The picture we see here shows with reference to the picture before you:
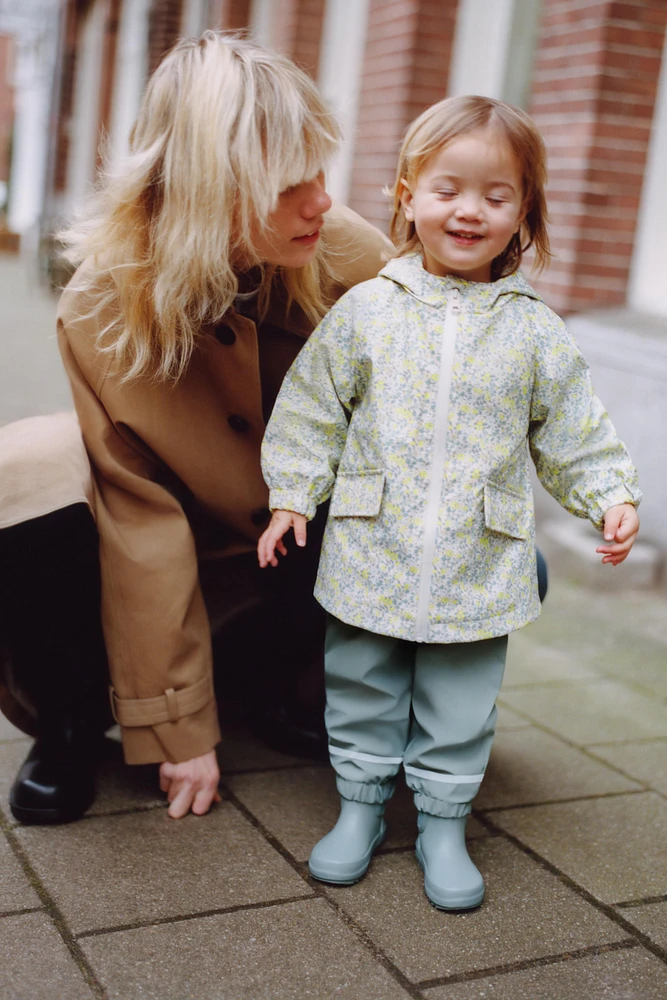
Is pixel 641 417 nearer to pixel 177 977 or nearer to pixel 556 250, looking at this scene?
pixel 556 250

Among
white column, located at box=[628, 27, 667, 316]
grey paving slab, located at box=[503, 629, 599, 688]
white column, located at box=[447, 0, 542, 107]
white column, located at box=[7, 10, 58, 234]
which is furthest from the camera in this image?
white column, located at box=[7, 10, 58, 234]

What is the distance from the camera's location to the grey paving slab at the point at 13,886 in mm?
1939

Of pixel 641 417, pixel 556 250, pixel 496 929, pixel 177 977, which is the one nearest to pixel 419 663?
pixel 496 929

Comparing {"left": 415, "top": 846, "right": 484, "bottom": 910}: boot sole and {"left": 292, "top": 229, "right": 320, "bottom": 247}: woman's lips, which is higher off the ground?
{"left": 292, "top": 229, "right": 320, "bottom": 247}: woman's lips

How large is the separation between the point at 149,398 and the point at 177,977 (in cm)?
107

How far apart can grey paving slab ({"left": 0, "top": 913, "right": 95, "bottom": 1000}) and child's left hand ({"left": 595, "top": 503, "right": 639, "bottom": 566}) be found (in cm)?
109

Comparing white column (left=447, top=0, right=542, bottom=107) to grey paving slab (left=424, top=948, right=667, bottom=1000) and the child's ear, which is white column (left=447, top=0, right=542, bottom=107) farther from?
grey paving slab (left=424, top=948, right=667, bottom=1000)

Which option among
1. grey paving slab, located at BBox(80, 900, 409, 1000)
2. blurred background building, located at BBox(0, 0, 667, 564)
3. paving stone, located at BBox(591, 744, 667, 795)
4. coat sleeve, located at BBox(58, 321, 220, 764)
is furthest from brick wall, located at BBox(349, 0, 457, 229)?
grey paving slab, located at BBox(80, 900, 409, 1000)

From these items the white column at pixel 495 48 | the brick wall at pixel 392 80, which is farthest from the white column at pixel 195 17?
the white column at pixel 495 48

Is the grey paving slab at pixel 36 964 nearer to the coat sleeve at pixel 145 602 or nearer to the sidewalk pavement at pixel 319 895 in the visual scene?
the sidewalk pavement at pixel 319 895

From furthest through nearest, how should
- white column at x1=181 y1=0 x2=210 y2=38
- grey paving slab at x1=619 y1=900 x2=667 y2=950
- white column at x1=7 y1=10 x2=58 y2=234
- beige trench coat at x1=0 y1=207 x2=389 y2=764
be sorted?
white column at x1=7 y1=10 x2=58 y2=234
white column at x1=181 y1=0 x2=210 y2=38
beige trench coat at x1=0 y1=207 x2=389 y2=764
grey paving slab at x1=619 y1=900 x2=667 y2=950

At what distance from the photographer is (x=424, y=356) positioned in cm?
204

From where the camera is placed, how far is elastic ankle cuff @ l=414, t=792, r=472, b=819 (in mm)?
2127

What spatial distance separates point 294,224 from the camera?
6.99 ft
